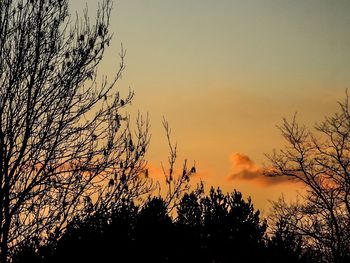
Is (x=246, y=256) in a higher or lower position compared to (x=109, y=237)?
higher

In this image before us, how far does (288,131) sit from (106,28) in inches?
593

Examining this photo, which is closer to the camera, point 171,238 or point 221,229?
point 171,238

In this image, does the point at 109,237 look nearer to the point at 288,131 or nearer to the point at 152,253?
the point at 152,253

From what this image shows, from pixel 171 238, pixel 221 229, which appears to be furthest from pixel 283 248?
pixel 171 238

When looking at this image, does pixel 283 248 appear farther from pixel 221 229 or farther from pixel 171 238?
pixel 171 238

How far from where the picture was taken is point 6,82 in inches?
328

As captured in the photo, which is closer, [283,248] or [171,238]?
[171,238]

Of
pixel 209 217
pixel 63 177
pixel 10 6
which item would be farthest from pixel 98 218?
pixel 209 217

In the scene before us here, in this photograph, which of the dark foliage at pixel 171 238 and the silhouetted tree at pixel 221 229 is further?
the silhouetted tree at pixel 221 229

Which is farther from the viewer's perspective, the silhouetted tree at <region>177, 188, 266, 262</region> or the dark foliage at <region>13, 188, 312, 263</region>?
the silhouetted tree at <region>177, 188, 266, 262</region>

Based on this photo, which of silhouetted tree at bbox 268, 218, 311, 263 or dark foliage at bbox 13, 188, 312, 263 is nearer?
dark foliage at bbox 13, 188, 312, 263

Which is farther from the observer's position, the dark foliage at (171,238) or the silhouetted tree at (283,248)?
the silhouetted tree at (283,248)

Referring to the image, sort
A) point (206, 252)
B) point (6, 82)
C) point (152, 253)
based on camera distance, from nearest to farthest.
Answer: point (6, 82) < point (152, 253) < point (206, 252)

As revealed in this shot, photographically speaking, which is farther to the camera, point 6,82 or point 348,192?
point 348,192
